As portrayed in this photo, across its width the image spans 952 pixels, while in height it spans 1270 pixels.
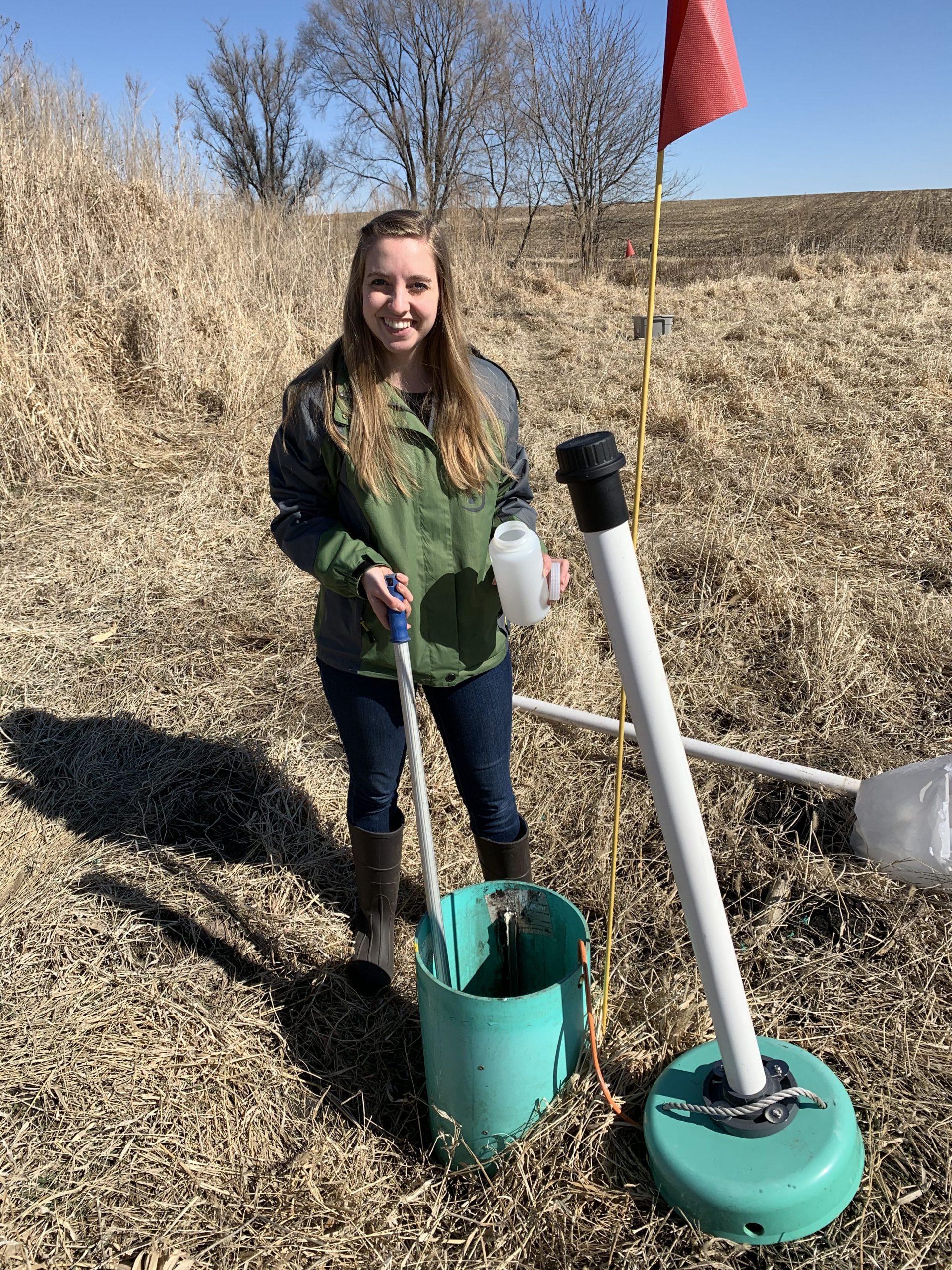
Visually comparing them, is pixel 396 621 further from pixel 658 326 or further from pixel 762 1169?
pixel 658 326

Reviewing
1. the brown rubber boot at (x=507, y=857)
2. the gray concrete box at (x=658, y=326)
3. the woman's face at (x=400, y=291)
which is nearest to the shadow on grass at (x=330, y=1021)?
the brown rubber boot at (x=507, y=857)

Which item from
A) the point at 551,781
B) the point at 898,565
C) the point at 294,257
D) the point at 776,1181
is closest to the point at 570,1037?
the point at 776,1181

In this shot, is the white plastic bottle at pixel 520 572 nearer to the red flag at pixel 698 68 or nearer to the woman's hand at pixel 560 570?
the woman's hand at pixel 560 570

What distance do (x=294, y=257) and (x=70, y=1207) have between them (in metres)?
9.14

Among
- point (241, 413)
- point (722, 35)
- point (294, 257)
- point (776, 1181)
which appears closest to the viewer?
point (722, 35)

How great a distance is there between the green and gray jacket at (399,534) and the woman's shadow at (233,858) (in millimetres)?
920

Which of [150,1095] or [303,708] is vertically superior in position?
[303,708]

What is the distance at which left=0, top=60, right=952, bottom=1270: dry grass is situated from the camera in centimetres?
167

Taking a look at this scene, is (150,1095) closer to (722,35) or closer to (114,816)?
(114,816)

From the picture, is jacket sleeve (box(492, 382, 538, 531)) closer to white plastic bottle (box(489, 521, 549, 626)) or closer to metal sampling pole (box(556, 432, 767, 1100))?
white plastic bottle (box(489, 521, 549, 626))

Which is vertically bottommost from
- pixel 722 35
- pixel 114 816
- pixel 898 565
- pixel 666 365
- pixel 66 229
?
pixel 114 816

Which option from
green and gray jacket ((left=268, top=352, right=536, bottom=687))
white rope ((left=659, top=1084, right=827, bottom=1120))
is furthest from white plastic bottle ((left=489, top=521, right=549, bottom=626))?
white rope ((left=659, top=1084, right=827, bottom=1120))

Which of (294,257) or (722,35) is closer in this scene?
(722,35)

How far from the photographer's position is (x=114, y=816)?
9.22ft
